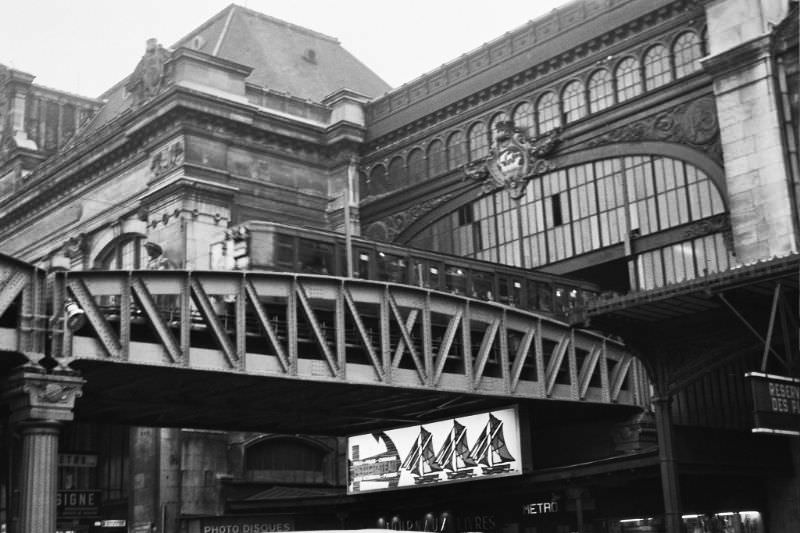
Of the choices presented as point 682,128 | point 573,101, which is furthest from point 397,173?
point 682,128

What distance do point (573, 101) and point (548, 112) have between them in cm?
143

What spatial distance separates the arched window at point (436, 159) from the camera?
55719mm

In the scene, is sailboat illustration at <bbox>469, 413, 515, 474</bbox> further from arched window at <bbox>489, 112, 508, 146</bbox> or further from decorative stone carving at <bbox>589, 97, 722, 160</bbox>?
arched window at <bbox>489, 112, 508, 146</bbox>

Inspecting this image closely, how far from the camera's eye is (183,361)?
33.0 meters

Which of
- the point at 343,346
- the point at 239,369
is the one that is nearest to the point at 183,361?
the point at 239,369

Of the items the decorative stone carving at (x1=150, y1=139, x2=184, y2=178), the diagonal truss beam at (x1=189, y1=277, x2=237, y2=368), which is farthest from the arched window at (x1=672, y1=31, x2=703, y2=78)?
the decorative stone carving at (x1=150, y1=139, x2=184, y2=178)

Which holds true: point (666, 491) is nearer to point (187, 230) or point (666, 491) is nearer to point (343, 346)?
point (343, 346)

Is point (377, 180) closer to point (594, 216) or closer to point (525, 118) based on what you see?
point (525, 118)

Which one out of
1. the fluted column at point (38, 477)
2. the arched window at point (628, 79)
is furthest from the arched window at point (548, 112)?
the fluted column at point (38, 477)

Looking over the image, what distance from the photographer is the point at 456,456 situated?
44344 mm

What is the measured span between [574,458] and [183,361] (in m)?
19.8

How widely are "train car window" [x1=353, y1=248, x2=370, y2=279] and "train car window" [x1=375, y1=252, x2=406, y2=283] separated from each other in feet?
1.69

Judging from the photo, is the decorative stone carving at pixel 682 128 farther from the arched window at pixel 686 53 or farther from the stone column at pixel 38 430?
the stone column at pixel 38 430

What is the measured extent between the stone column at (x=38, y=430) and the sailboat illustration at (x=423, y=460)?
18371mm
